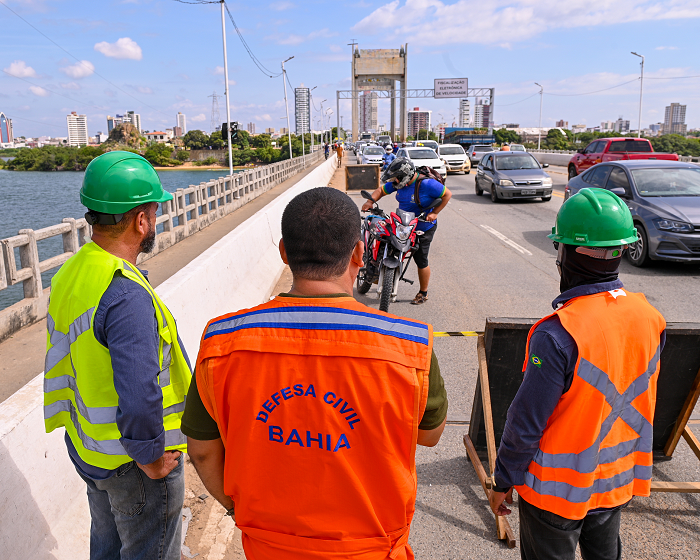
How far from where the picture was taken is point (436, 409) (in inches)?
64.1

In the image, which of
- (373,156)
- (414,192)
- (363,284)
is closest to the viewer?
(414,192)

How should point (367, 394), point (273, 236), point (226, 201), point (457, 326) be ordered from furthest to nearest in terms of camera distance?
point (226, 201), point (273, 236), point (457, 326), point (367, 394)

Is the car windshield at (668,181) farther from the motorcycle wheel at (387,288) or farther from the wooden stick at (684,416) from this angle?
the wooden stick at (684,416)

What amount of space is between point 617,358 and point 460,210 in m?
16.8

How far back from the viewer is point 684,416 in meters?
3.69

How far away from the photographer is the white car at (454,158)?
112 ft

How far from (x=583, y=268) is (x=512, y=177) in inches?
719

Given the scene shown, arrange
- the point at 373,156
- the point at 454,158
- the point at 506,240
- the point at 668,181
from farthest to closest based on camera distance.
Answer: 1. the point at 373,156
2. the point at 454,158
3. the point at 506,240
4. the point at 668,181

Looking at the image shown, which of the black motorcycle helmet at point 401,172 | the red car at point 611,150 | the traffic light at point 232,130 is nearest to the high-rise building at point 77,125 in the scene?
the traffic light at point 232,130

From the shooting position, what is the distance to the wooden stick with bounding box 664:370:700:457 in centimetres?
362

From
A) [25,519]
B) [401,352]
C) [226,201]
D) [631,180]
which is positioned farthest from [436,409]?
[226,201]

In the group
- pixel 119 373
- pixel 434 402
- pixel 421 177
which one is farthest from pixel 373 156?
pixel 434 402

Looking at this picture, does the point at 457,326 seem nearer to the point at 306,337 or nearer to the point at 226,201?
the point at 306,337

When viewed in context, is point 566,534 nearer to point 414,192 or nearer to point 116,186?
point 116,186
